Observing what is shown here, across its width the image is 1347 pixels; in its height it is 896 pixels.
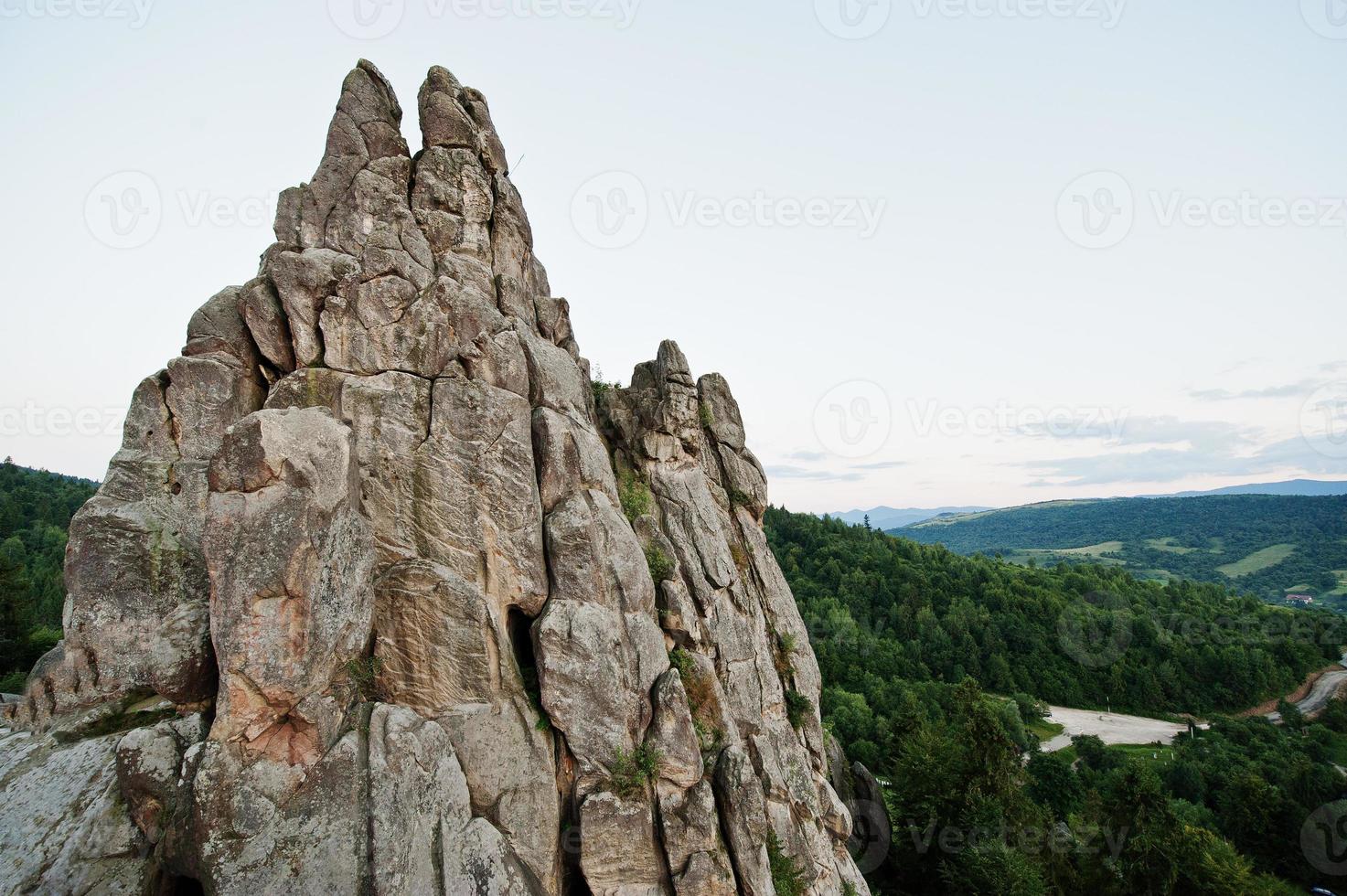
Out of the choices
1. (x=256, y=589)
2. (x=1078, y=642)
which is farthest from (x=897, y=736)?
(x=1078, y=642)

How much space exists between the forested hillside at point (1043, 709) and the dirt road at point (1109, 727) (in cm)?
315

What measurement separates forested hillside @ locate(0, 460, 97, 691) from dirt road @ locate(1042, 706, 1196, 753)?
324 ft

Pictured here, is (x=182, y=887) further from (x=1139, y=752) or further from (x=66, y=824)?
(x=1139, y=752)

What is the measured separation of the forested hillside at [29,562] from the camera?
43469 mm

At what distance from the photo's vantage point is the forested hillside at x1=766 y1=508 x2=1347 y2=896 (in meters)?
31.0

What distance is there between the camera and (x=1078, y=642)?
329 feet

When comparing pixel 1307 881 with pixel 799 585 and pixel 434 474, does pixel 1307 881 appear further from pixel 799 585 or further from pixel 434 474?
pixel 799 585

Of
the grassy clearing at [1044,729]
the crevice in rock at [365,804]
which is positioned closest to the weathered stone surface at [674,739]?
the crevice in rock at [365,804]

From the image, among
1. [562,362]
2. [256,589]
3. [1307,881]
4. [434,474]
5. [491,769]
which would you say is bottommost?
[1307,881]

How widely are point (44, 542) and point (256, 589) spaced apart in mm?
85407

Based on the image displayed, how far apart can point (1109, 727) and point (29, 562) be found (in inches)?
5273

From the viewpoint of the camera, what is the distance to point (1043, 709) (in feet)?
290

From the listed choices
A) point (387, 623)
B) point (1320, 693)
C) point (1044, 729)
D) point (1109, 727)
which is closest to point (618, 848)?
point (387, 623)

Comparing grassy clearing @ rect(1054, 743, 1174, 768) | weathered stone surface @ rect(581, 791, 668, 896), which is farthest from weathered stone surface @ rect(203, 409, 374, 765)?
grassy clearing @ rect(1054, 743, 1174, 768)
